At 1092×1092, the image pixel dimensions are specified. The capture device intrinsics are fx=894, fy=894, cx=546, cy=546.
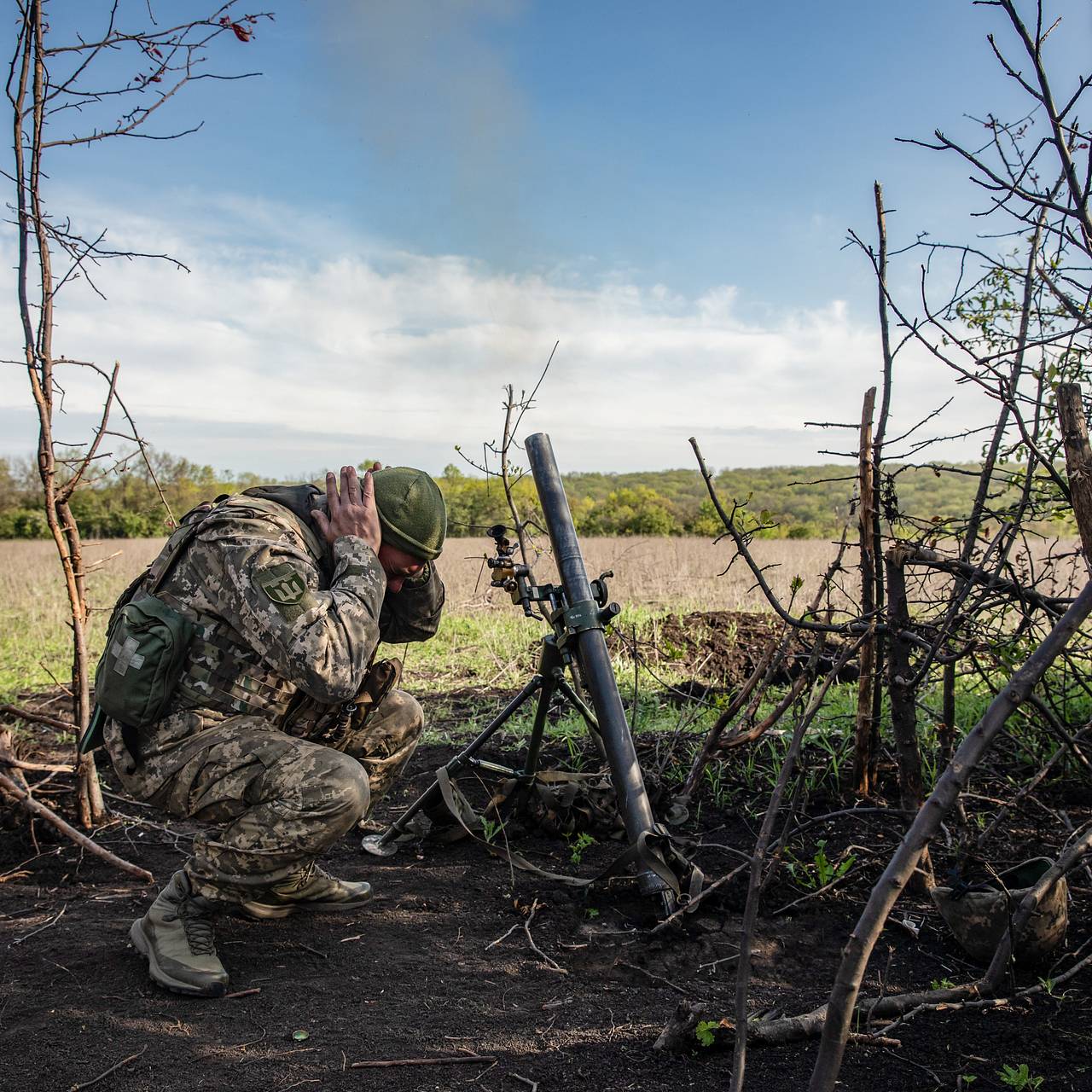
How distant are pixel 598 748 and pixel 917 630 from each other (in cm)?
164

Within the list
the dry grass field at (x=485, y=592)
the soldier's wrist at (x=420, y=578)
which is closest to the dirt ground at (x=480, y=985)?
the soldier's wrist at (x=420, y=578)

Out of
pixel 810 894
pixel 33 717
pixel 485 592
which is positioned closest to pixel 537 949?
pixel 810 894

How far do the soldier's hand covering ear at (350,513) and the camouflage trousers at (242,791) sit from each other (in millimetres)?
676

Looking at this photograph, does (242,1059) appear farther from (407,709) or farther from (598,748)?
(598,748)

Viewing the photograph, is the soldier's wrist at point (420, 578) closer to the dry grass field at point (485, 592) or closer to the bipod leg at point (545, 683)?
the bipod leg at point (545, 683)

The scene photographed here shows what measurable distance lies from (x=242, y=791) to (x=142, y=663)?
48 cm

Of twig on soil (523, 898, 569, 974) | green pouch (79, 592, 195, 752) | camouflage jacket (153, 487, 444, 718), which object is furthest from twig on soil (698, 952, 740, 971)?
green pouch (79, 592, 195, 752)

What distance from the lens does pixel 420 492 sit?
10.3 ft

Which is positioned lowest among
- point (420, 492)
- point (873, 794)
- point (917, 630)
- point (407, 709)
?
point (873, 794)

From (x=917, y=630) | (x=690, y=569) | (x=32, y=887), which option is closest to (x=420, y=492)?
(x=917, y=630)

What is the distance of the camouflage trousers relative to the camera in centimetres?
267

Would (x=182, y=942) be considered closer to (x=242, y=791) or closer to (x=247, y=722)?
(x=242, y=791)

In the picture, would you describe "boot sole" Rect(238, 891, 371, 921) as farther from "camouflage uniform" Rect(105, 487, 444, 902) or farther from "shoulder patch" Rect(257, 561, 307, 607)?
"shoulder patch" Rect(257, 561, 307, 607)

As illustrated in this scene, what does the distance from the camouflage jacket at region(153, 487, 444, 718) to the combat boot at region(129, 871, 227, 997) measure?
0.57 metres
